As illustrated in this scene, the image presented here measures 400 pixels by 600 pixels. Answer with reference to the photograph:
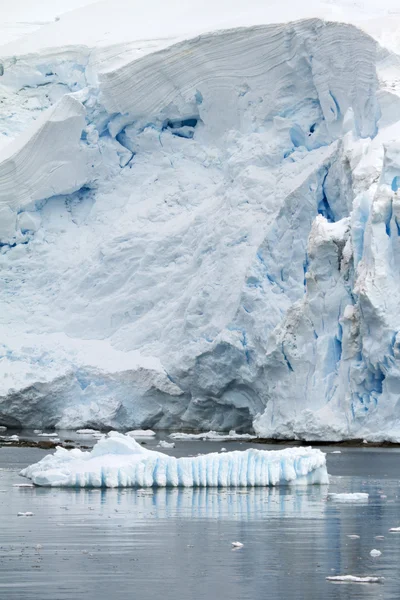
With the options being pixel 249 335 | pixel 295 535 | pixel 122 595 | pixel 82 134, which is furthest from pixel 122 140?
pixel 122 595

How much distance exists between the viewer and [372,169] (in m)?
25.9

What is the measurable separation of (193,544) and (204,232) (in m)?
21.3

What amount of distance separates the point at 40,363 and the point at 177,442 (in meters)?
6.82

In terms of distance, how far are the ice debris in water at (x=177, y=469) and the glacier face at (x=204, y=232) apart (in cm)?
837

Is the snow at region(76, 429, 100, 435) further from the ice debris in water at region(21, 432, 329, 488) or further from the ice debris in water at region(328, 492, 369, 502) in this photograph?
the ice debris in water at region(328, 492, 369, 502)

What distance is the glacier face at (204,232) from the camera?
2503 centimetres

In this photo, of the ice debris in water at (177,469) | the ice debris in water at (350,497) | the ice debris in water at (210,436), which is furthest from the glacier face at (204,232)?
the ice debris in water at (350,497)

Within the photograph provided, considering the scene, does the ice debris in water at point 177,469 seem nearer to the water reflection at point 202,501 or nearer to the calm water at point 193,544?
the water reflection at point 202,501

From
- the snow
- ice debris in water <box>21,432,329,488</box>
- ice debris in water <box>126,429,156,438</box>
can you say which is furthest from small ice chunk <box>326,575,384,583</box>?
the snow

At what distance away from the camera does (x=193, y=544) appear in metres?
10.1

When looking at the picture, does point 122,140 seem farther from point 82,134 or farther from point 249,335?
point 249,335

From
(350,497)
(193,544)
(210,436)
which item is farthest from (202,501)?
(210,436)

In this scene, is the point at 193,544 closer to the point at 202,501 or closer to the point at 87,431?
the point at 202,501

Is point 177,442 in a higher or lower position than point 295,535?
lower
